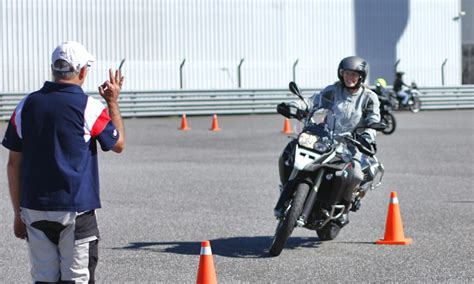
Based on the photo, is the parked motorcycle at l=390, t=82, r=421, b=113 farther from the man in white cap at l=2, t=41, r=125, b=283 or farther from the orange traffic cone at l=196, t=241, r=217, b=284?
the man in white cap at l=2, t=41, r=125, b=283

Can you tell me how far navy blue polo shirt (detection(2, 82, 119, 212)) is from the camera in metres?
5.67

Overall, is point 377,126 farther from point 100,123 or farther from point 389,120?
point 389,120

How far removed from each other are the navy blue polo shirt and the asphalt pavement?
2510mm

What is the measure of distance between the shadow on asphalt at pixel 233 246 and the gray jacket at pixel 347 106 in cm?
109

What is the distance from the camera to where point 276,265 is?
876 centimetres

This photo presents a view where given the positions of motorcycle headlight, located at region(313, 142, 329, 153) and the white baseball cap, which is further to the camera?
motorcycle headlight, located at region(313, 142, 329, 153)

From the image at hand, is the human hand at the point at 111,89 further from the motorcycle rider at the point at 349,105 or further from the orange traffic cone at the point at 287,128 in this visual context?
the orange traffic cone at the point at 287,128

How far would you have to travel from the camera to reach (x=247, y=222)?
11289mm

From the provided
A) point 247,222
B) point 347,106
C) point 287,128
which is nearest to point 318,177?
point 347,106

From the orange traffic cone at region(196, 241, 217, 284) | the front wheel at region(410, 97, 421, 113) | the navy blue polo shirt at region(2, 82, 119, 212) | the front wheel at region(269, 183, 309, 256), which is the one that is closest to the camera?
the navy blue polo shirt at region(2, 82, 119, 212)

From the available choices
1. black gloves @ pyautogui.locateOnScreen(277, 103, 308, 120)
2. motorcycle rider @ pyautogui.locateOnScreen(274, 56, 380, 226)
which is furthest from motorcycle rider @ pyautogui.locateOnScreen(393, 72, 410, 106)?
black gloves @ pyautogui.locateOnScreen(277, 103, 308, 120)

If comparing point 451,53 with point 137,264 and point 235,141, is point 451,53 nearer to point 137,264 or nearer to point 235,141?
point 235,141

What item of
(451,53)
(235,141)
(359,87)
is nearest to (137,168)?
(235,141)

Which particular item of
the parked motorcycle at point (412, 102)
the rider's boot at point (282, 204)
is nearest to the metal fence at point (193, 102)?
the parked motorcycle at point (412, 102)
